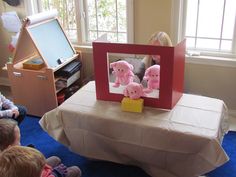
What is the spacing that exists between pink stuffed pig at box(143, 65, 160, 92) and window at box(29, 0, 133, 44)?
1036mm

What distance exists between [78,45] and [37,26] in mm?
565

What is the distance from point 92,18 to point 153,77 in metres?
1.40

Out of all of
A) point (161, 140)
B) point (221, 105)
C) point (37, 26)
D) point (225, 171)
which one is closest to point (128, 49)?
point (161, 140)

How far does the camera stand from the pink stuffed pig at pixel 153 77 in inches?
71.0

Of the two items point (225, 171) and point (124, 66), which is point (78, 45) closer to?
point (124, 66)

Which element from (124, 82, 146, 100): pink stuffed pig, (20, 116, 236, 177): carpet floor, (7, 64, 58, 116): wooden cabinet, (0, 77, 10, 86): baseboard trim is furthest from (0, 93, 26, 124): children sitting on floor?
(0, 77, 10, 86): baseboard trim

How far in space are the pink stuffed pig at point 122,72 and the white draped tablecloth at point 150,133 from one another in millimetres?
154

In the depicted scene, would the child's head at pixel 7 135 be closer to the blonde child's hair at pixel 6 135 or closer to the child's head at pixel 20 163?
the blonde child's hair at pixel 6 135

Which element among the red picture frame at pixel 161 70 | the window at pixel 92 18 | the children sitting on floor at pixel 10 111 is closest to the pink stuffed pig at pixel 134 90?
the red picture frame at pixel 161 70

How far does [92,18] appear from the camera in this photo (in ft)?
9.82

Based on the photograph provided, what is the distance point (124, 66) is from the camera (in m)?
1.86

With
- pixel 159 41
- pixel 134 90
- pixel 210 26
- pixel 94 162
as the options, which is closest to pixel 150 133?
pixel 134 90

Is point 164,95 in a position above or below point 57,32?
below

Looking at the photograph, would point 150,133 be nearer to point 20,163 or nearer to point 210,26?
point 20,163
